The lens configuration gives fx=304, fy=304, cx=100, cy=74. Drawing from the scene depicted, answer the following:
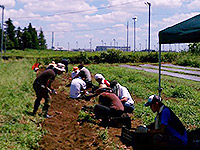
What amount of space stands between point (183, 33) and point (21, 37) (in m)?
72.4

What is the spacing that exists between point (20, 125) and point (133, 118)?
2941 millimetres

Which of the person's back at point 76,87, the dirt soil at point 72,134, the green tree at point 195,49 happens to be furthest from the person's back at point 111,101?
the green tree at point 195,49

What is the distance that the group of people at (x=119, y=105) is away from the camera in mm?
5141

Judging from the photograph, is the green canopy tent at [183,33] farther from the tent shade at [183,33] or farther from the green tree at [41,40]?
the green tree at [41,40]

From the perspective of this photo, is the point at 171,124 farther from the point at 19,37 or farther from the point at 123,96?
the point at 19,37

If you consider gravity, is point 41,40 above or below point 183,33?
above

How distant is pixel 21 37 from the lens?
2958 inches

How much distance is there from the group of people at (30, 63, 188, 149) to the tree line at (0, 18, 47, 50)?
59.5 meters

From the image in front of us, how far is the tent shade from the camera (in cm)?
607

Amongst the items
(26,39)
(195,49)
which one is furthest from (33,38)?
(195,49)

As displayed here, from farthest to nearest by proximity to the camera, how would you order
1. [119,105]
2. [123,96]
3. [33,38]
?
[33,38] → [123,96] → [119,105]

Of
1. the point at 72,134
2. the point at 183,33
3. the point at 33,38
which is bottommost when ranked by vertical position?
the point at 72,134

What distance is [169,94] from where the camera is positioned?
11.7m

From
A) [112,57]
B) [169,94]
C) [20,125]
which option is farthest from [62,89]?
[112,57]
